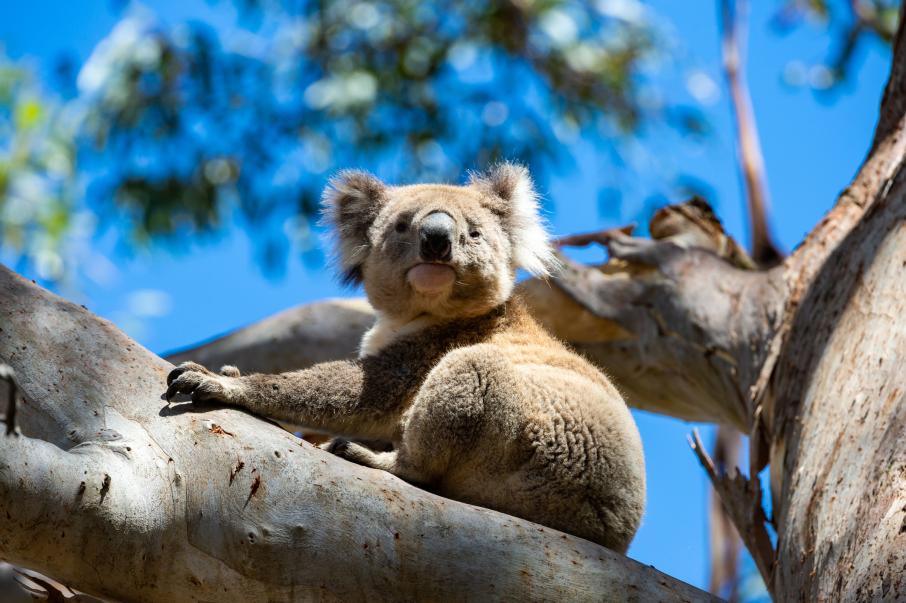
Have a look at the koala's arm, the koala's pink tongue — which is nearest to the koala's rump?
the koala's arm

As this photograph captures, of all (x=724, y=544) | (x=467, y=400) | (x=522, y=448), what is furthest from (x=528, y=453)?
(x=724, y=544)

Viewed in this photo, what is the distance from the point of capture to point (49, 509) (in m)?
2.46

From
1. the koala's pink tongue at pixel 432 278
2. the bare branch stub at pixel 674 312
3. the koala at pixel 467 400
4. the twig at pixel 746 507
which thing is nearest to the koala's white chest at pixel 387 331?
the koala at pixel 467 400

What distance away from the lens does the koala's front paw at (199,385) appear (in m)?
2.98

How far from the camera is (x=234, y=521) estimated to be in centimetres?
274

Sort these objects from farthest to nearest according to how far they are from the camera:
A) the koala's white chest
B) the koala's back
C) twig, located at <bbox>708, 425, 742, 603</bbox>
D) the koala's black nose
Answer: twig, located at <bbox>708, 425, 742, 603</bbox>
the koala's white chest
the koala's black nose
the koala's back

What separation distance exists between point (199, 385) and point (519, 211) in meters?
1.93

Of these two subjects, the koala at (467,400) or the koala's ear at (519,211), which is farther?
the koala's ear at (519,211)

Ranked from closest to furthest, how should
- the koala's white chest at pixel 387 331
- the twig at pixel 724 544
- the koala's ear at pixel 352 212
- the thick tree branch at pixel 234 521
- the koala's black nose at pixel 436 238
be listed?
the thick tree branch at pixel 234 521 → the koala's black nose at pixel 436 238 → the koala's white chest at pixel 387 331 → the koala's ear at pixel 352 212 → the twig at pixel 724 544

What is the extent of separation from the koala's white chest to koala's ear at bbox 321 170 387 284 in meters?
0.29

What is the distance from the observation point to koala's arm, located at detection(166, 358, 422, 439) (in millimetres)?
3078

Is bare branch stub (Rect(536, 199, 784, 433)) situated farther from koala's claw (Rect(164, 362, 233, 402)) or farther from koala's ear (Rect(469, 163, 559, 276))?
koala's claw (Rect(164, 362, 233, 402))

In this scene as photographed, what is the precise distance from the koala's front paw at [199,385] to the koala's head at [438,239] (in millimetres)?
1045

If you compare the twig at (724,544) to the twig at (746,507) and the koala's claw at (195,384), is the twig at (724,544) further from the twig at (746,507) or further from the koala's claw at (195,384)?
the koala's claw at (195,384)
